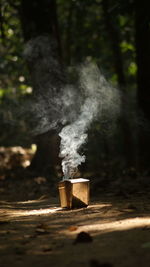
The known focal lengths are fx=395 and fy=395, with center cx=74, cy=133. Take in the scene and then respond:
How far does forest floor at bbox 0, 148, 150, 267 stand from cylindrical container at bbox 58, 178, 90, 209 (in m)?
0.13

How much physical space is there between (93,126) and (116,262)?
6495 millimetres

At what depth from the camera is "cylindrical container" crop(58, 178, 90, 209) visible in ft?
15.2

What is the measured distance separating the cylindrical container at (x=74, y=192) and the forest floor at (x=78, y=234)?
0.13 m

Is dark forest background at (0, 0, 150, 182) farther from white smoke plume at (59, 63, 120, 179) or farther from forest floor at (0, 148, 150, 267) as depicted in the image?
forest floor at (0, 148, 150, 267)

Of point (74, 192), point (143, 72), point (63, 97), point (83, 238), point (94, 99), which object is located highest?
point (143, 72)

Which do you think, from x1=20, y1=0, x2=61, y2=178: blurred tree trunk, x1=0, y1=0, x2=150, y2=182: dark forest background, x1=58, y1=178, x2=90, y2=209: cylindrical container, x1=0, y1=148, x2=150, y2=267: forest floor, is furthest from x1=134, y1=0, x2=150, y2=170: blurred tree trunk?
x1=58, y1=178, x2=90, y2=209: cylindrical container

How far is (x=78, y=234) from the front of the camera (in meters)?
3.09

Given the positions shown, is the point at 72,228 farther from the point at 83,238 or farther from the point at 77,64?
the point at 77,64

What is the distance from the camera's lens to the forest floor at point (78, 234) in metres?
2.62

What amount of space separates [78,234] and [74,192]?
159 centimetres

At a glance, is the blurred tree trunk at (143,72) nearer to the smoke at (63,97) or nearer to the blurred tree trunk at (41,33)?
the smoke at (63,97)

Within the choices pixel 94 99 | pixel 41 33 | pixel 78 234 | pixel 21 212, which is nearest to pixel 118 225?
pixel 78 234

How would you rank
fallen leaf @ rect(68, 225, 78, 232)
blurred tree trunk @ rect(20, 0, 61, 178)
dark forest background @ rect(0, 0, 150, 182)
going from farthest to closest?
blurred tree trunk @ rect(20, 0, 61, 178) < dark forest background @ rect(0, 0, 150, 182) < fallen leaf @ rect(68, 225, 78, 232)

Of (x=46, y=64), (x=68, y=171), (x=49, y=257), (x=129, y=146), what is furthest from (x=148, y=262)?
(x=129, y=146)
